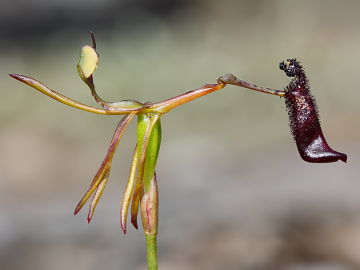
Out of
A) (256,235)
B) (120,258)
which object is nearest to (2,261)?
(120,258)

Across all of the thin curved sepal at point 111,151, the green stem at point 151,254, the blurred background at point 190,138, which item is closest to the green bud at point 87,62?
the thin curved sepal at point 111,151

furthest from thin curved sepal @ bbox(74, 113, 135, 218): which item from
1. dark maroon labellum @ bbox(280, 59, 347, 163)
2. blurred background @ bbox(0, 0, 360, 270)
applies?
blurred background @ bbox(0, 0, 360, 270)

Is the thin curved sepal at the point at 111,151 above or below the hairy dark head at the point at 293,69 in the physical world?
below

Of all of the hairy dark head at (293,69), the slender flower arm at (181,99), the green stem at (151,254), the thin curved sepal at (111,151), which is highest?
the hairy dark head at (293,69)

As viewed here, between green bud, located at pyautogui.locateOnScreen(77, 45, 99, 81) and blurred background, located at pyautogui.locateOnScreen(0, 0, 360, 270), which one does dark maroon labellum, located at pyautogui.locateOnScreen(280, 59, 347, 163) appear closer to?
Result: green bud, located at pyautogui.locateOnScreen(77, 45, 99, 81)

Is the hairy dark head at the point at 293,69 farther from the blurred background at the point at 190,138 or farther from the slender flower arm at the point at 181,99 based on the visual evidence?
the blurred background at the point at 190,138

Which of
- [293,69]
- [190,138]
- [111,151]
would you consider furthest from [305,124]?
[190,138]

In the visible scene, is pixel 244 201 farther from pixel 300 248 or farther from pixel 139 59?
pixel 139 59
